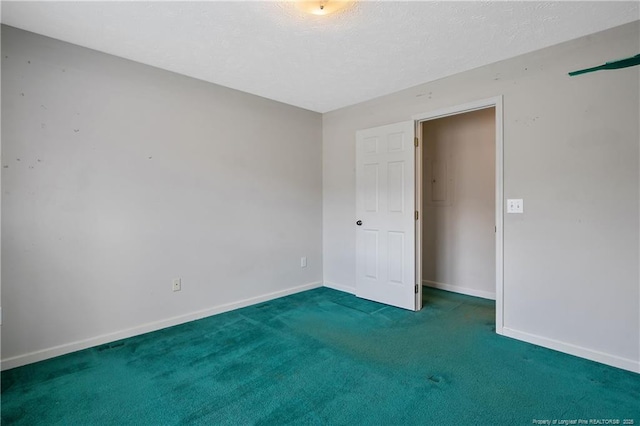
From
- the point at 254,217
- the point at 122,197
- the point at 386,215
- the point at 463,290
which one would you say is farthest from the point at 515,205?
the point at 122,197

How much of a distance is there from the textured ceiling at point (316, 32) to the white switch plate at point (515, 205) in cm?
121

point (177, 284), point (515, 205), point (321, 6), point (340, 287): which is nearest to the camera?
point (321, 6)

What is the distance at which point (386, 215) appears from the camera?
371 centimetres

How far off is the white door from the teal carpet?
0.67 meters

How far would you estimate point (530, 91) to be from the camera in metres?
2.67

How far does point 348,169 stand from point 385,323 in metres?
1.96

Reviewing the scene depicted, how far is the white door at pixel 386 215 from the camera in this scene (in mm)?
3500

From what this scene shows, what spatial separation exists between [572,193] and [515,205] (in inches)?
15.6

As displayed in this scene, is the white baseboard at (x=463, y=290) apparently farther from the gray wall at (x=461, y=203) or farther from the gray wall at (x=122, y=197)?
the gray wall at (x=122, y=197)

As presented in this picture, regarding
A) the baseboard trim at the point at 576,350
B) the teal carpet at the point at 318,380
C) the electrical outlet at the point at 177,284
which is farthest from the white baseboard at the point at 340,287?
the electrical outlet at the point at 177,284

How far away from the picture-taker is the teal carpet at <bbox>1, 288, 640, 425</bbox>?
1805 mm

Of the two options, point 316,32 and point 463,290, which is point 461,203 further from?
point 316,32

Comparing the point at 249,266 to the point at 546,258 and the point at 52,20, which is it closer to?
the point at 52,20

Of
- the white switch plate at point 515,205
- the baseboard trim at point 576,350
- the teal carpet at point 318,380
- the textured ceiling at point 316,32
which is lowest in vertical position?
the teal carpet at point 318,380
